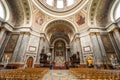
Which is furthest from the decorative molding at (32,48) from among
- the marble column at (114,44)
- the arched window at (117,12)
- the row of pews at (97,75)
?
the arched window at (117,12)

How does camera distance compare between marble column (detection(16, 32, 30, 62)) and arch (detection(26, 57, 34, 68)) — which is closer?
marble column (detection(16, 32, 30, 62))

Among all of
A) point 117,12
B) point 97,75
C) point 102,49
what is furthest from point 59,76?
point 117,12

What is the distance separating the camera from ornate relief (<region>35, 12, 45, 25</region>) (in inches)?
650

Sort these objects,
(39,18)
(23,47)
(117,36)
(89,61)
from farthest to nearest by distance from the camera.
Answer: (39,18) < (89,61) < (23,47) < (117,36)

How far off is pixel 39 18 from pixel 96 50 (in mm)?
13558

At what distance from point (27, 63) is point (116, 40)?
15.6 metres

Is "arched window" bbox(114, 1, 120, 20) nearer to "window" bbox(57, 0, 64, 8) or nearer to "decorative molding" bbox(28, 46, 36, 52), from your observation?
"window" bbox(57, 0, 64, 8)

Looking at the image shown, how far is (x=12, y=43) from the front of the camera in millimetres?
13102

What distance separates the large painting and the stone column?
45.5 ft

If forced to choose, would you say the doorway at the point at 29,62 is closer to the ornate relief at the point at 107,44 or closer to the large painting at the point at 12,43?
the large painting at the point at 12,43

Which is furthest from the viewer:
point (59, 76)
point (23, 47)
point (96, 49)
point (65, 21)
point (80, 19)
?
point (65, 21)

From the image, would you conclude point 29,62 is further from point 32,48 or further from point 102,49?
point 102,49

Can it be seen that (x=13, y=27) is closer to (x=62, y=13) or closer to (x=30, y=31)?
(x=30, y=31)

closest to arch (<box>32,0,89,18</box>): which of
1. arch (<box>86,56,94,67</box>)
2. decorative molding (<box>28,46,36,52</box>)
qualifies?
decorative molding (<box>28,46,36,52</box>)
